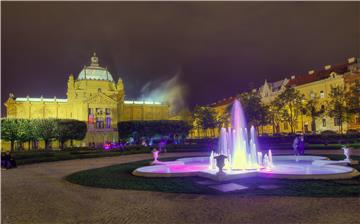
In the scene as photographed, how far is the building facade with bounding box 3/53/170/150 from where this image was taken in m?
98.2

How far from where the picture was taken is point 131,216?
30.6 feet

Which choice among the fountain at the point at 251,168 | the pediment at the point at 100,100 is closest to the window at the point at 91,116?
the pediment at the point at 100,100

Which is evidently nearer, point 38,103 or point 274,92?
point 274,92

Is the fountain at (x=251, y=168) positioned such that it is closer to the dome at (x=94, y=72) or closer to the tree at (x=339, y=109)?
the tree at (x=339, y=109)

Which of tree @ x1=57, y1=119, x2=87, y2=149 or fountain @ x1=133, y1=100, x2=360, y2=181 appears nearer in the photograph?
fountain @ x1=133, y1=100, x2=360, y2=181

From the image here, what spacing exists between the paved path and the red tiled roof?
68.8 meters

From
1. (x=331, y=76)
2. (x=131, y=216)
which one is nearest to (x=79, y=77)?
(x=331, y=76)

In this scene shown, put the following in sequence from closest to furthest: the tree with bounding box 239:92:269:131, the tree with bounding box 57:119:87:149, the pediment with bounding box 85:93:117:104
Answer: the tree with bounding box 57:119:87:149, the tree with bounding box 239:92:269:131, the pediment with bounding box 85:93:117:104

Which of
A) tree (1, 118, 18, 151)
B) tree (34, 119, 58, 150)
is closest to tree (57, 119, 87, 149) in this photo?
tree (34, 119, 58, 150)

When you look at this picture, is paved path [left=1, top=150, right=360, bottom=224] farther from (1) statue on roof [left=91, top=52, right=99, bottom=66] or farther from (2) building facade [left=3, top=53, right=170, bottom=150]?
(1) statue on roof [left=91, top=52, right=99, bottom=66]

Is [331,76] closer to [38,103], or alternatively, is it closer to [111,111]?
[111,111]

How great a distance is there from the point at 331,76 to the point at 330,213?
226 feet

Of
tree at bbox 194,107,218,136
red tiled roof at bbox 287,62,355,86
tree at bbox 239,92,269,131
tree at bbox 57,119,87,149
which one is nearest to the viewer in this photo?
tree at bbox 57,119,87,149

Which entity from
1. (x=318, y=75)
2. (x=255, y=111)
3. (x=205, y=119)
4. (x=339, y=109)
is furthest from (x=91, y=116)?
(x=339, y=109)
